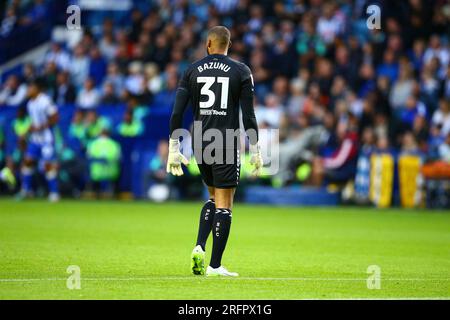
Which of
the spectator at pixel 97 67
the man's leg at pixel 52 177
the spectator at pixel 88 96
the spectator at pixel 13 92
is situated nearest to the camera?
the man's leg at pixel 52 177

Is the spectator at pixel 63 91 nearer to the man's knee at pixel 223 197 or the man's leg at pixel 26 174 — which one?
the man's leg at pixel 26 174

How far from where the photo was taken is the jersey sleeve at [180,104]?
10.1 m

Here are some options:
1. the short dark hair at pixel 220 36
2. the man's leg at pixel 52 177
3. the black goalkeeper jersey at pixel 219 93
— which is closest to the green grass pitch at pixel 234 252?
the black goalkeeper jersey at pixel 219 93

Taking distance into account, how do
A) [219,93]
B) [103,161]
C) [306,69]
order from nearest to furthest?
[219,93]
[103,161]
[306,69]

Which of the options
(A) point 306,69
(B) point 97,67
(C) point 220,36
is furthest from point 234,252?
(B) point 97,67

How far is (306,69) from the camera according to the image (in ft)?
86.1

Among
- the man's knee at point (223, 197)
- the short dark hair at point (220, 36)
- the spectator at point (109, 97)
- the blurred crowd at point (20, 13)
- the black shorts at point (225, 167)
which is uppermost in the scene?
the blurred crowd at point (20, 13)

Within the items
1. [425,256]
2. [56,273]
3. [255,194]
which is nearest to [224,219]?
[56,273]

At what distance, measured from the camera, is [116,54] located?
29.4 meters

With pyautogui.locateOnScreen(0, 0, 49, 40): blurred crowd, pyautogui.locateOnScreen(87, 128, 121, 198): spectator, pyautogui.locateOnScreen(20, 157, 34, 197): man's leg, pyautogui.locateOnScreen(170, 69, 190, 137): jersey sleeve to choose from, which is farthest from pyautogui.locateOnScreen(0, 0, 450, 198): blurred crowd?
pyautogui.locateOnScreen(170, 69, 190, 137): jersey sleeve

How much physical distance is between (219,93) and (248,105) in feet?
1.07

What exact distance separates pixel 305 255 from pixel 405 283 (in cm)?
300

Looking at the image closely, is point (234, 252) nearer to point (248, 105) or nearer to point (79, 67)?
point (248, 105)
